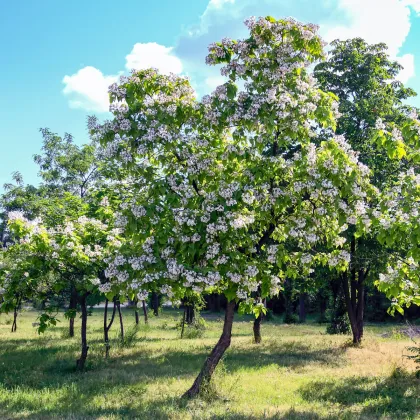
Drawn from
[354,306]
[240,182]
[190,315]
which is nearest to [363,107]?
[354,306]

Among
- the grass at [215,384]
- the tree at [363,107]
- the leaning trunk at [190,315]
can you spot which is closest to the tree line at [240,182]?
the grass at [215,384]

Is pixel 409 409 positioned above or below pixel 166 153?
below

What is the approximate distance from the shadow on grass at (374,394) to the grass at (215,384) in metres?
0.02

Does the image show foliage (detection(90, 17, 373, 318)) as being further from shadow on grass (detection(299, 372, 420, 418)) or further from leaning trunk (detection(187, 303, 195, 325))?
leaning trunk (detection(187, 303, 195, 325))

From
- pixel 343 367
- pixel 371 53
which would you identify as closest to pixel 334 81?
pixel 371 53

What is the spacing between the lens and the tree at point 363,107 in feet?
62.0

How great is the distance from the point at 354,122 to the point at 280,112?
11270 mm

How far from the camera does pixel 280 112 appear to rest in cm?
977

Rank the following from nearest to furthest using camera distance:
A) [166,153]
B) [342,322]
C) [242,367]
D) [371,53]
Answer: [166,153], [242,367], [371,53], [342,322]

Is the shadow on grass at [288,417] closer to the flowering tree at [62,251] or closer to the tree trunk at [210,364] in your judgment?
the tree trunk at [210,364]

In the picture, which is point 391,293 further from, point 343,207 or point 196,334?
point 196,334

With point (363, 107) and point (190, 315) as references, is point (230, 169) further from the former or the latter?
point (190, 315)

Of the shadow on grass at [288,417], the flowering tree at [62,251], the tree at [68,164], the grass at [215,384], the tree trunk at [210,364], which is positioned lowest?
the grass at [215,384]

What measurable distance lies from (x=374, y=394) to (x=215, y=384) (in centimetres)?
403
